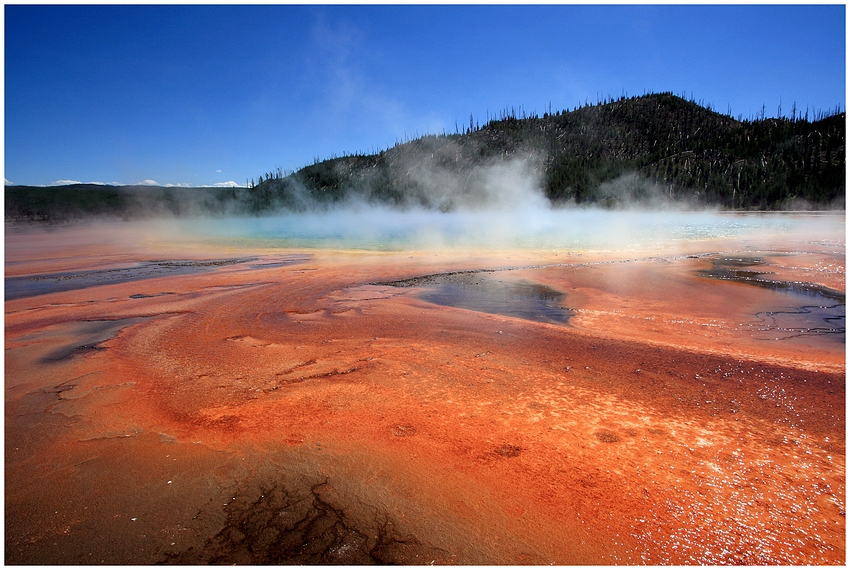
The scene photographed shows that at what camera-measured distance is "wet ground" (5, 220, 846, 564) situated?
2.57 meters

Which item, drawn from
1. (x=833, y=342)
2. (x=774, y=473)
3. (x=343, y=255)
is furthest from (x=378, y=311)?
(x=343, y=255)

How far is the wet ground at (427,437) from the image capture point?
2570 millimetres

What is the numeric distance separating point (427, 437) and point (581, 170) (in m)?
84.2

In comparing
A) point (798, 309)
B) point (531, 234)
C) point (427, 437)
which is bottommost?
point (427, 437)

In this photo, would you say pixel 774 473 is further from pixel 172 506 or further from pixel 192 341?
pixel 192 341

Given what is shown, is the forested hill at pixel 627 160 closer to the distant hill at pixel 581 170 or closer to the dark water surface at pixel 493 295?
the distant hill at pixel 581 170

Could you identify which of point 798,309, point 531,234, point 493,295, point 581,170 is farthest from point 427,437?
point 581,170

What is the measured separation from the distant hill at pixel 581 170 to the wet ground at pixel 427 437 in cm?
5795

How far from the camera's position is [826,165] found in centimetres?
5775

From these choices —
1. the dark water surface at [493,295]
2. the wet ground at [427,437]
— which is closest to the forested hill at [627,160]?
the dark water surface at [493,295]

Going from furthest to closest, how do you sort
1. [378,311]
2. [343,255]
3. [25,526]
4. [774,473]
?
1. [343,255]
2. [378,311]
3. [774,473]
4. [25,526]

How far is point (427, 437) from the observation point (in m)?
3.65

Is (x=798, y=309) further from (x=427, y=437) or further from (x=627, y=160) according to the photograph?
→ (x=627, y=160)

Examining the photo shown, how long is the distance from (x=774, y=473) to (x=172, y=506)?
160 inches
